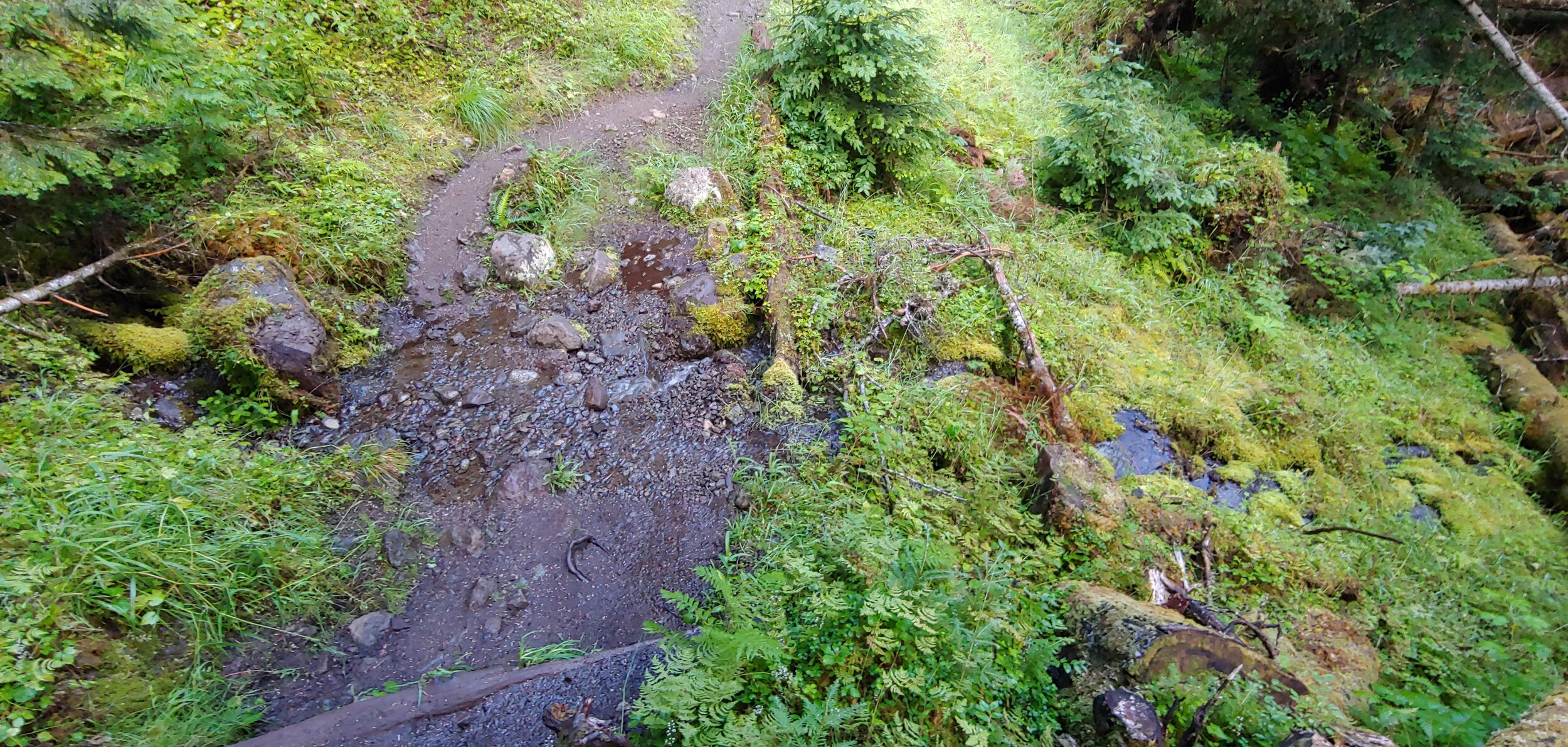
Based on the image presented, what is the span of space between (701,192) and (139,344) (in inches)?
193

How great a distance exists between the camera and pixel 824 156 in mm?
7125

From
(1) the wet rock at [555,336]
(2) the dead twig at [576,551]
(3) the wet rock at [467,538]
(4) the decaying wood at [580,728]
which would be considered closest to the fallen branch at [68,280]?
(1) the wet rock at [555,336]

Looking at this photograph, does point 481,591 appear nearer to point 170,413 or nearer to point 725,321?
point 170,413

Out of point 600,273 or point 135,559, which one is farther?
point 600,273

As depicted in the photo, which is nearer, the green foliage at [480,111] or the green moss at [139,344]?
the green moss at [139,344]

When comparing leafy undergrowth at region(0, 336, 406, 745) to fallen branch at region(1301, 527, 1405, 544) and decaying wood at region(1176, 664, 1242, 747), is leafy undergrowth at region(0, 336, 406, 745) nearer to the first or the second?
decaying wood at region(1176, 664, 1242, 747)

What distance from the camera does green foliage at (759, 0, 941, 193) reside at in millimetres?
6336

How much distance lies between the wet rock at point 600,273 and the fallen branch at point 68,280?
324 cm

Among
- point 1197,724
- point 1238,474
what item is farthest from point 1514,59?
point 1197,724

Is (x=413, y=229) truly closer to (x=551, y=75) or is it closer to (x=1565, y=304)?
(x=551, y=75)

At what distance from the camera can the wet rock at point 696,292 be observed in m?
5.96

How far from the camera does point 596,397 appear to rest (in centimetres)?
539

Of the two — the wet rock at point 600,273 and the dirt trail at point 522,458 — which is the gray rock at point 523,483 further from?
the wet rock at point 600,273

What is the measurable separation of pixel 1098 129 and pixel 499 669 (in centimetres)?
809
